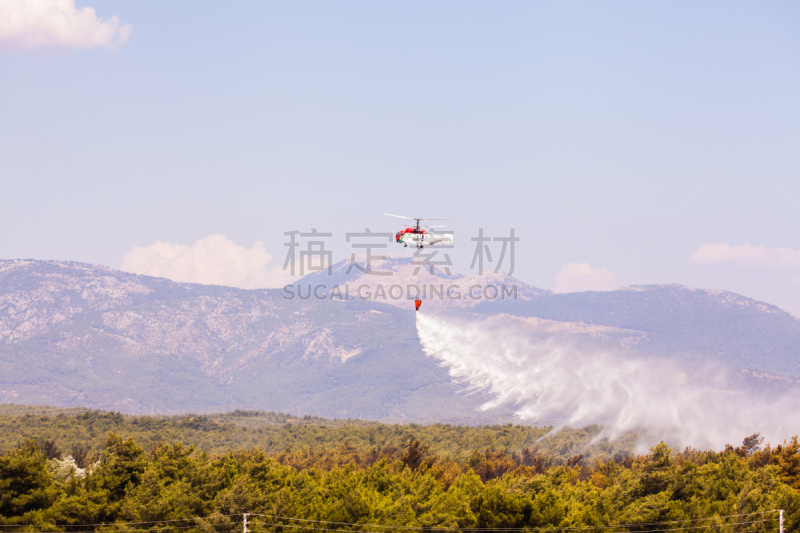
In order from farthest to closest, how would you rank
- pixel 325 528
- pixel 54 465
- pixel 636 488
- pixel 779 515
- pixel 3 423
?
pixel 3 423, pixel 54 465, pixel 636 488, pixel 779 515, pixel 325 528

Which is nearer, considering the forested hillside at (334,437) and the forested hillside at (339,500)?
the forested hillside at (339,500)

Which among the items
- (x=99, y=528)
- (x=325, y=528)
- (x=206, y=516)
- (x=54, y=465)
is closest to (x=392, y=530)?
(x=325, y=528)

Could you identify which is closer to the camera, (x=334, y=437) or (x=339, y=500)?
(x=339, y=500)

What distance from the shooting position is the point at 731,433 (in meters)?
197

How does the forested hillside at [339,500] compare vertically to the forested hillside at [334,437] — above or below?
above

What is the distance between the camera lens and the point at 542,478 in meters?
62.6

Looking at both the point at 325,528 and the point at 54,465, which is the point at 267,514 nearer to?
the point at 325,528

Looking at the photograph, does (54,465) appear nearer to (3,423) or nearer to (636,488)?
(636,488)

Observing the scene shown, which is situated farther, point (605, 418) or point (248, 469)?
point (605, 418)

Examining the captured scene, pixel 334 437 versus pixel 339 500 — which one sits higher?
pixel 339 500

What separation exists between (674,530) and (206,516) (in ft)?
109

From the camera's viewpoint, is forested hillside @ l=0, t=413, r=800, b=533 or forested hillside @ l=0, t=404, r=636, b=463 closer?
forested hillside @ l=0, t=413, r=800, b=533

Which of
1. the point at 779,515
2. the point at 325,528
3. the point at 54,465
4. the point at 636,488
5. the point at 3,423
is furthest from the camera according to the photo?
the point at 3,423

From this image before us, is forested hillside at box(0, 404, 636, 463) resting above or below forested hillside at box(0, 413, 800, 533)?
below
